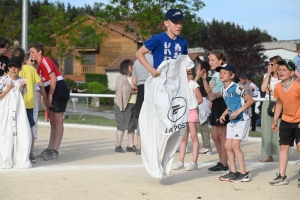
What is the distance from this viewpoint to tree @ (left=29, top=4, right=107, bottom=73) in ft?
162

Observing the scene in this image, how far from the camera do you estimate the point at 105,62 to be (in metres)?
67.9

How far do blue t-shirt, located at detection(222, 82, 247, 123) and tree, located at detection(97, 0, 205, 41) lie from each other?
37.8 m

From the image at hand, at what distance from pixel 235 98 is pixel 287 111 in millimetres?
706

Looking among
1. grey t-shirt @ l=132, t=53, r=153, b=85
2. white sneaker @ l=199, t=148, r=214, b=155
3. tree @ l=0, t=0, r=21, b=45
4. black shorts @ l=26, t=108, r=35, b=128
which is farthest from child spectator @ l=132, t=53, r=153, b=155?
tree @ l=0, t=0, r=21, b=45

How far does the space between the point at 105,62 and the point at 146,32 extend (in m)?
21.7

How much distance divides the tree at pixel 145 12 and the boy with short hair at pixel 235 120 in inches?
1487

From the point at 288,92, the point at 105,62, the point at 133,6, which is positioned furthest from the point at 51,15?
the point at 288,92

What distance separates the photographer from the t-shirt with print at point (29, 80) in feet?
30.9

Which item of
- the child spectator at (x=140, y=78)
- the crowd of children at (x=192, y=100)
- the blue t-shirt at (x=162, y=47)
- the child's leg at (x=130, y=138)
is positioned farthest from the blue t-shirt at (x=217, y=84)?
the child's leg at (x=130, y=138)

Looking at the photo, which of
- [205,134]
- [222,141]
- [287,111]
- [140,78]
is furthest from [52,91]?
[287,111]

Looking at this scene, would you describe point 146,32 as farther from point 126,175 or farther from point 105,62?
point 126,175

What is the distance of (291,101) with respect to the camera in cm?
762

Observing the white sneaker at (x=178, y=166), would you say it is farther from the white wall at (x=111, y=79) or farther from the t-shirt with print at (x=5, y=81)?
the white wall at (x=111, y=79)

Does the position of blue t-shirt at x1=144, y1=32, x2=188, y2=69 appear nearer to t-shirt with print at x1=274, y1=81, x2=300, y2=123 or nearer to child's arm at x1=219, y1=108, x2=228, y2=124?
child's arm at x1=219, y1=108, x2=228, y2=124
